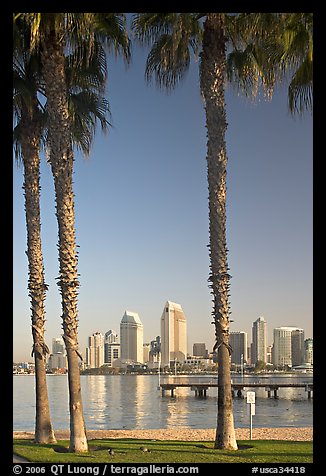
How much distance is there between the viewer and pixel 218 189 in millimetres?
12633

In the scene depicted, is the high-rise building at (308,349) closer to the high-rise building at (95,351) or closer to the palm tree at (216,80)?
the high-rise building at (95,351)

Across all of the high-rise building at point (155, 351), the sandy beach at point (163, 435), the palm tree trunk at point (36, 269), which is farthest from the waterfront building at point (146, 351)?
the palm tree trunk at point (36, 269)

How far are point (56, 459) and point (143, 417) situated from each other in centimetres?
3096

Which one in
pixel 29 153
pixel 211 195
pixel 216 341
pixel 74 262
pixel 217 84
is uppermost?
pixel 217 84

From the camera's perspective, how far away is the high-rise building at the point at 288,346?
87500 millimetres

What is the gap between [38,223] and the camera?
1423cm

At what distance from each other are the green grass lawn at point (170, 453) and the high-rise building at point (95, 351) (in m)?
99.0

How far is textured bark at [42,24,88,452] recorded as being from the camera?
1233 centimetres

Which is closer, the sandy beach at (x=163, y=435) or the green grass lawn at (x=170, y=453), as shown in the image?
the green grass lawn at (x=170, y=453)

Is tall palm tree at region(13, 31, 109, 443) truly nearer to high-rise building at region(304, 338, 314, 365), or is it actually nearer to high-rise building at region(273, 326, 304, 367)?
high-rise building at region(304, 338, 314, 365)

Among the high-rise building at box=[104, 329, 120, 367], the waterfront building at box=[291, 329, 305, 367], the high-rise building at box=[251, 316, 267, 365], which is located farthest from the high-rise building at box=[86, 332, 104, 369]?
the waterfront building at box=[291, 329, 305, 367]

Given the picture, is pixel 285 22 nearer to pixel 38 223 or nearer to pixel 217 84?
pixel 217 84

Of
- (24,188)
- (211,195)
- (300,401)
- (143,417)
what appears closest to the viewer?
(211,195)
